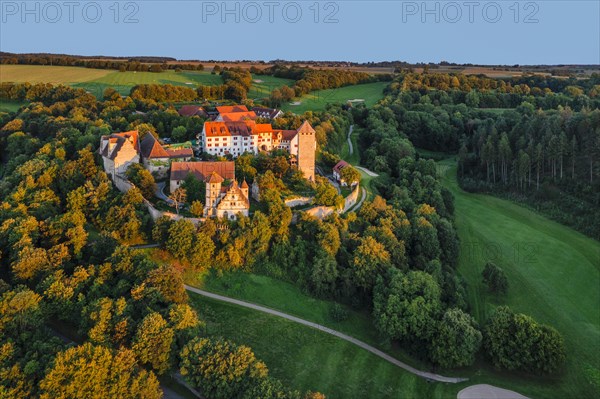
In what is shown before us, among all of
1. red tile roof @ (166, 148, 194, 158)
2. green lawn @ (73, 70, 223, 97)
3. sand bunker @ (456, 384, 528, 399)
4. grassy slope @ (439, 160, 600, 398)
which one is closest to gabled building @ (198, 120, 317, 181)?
red tile roof @ (166, 148, 194, 158)

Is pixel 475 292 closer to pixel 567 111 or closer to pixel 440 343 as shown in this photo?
pixel 440 343

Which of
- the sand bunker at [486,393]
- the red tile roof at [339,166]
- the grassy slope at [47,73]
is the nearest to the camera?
the sand bunker at [486,393]

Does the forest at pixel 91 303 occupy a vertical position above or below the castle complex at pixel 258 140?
below

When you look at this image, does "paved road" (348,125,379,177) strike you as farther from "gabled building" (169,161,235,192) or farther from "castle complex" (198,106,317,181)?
"gabled building" (169,161,235,192)

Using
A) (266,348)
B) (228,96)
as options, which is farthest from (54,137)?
(266,348)

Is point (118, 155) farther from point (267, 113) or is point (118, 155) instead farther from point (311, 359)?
point (311, 359)

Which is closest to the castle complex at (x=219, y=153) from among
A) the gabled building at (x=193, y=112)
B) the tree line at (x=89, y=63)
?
the gabled building at (x=193, y=112)

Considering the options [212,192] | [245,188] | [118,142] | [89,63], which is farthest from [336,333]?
[89,63]

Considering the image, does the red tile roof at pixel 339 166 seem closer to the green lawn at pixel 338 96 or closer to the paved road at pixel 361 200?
the paved road at pixel 361 200
